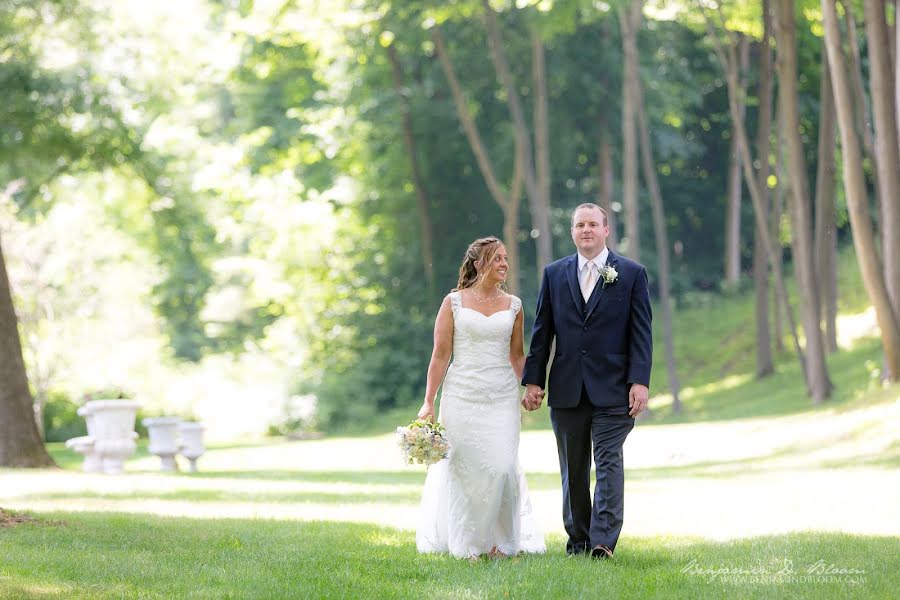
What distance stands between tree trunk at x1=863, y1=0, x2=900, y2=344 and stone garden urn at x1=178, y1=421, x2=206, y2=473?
11.1 meters

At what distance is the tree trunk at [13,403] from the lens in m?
18.1

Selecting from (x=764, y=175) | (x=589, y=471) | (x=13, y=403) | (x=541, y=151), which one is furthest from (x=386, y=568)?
(x=764, y=175)

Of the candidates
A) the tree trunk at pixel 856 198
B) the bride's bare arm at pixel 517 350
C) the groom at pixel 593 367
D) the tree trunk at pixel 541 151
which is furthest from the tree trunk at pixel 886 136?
the groom at pixel 593 367

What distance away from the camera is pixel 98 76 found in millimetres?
32438

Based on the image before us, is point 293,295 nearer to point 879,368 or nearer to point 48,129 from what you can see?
point 48,129

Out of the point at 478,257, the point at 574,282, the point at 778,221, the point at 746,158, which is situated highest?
the point at 746,158

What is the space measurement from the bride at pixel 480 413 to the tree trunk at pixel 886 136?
1334 cm

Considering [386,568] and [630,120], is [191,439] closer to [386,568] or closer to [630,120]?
[386,568]

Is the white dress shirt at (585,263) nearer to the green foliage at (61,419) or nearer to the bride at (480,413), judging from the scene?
the bride at (480,413)

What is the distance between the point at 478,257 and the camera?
9.34 metres

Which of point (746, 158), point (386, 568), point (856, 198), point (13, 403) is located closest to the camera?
point (386, 568)

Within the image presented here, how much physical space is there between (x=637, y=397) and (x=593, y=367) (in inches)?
13.3

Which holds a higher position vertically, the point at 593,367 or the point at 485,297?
the point at 485,297

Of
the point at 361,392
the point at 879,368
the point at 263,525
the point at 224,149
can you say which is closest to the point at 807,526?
the point at 263,525
